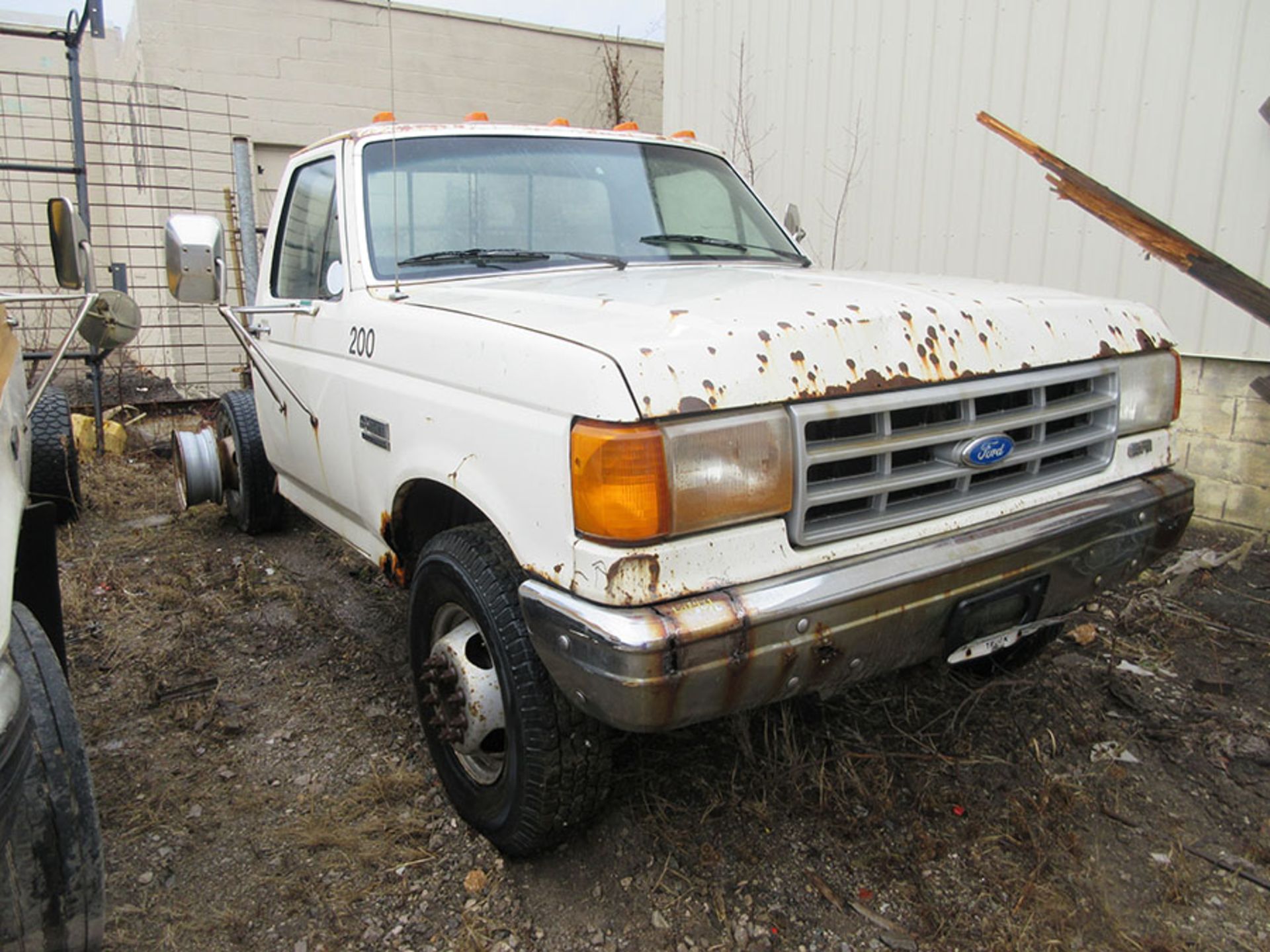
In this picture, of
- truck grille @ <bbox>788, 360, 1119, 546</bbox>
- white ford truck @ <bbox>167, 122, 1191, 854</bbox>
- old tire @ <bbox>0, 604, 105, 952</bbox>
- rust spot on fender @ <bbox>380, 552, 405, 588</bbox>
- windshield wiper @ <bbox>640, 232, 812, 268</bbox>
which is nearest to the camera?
old tire @ <bbox>0, 604, 105, 952</bbox>

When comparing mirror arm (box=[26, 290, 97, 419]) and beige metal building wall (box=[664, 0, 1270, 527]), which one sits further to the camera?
beige metal building wall (box=[664, 0, 1270, 527])

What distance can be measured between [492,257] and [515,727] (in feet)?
4.99

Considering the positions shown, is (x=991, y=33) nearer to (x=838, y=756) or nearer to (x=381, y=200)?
(x=381, y=200)

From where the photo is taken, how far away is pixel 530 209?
121 inches

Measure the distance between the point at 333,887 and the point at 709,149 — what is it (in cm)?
298

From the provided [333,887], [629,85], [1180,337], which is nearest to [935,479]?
[333,887]

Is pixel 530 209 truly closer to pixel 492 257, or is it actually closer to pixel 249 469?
pixel 492 257

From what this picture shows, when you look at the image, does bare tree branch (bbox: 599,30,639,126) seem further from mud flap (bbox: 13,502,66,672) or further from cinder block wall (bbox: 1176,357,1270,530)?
mud flap (bbox: 13,502,66,672)

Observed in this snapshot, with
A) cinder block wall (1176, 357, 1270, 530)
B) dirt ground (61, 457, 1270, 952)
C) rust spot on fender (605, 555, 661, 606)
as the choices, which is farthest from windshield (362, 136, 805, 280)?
cinder block wall (1176, 357, 1270, 530)

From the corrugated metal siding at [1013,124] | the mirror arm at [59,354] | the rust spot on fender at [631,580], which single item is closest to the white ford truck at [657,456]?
the rust spot on fender at [631,580]

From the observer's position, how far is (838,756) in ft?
8.66

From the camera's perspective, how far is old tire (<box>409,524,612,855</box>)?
2.06 meters

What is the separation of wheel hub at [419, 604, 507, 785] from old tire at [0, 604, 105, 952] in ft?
2.62

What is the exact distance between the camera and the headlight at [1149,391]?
8.19 ft
